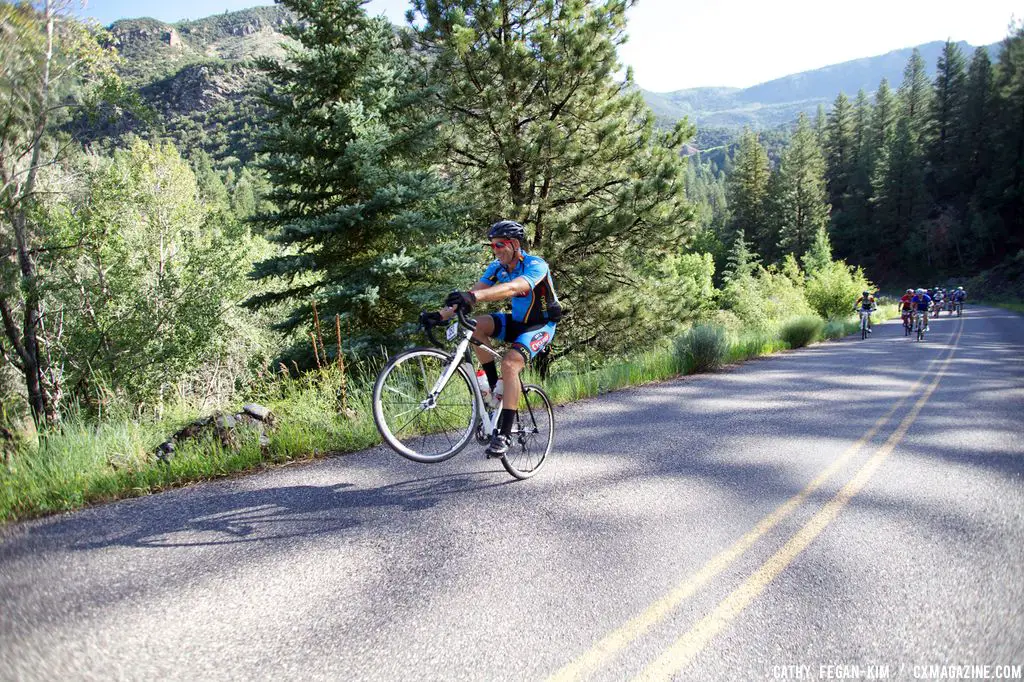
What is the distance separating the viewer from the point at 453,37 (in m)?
11.5

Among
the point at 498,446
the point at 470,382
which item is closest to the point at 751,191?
the point at 470,382

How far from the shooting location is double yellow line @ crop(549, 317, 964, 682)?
220 centimetres

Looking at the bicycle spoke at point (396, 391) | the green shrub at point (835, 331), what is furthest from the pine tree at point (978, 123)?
the bicycle spoke at point (396, 391)

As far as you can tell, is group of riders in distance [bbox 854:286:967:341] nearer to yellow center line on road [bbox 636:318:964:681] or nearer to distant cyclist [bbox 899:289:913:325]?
distant cyclist [bbox 899:289:913:325]

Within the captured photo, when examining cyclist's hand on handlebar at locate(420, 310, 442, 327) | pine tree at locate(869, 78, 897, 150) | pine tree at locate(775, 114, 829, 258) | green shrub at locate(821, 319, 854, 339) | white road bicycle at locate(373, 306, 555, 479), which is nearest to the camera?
cyclist's hand on handlebar at locate(420, 310, 442, 327)

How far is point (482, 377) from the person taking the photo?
443 cm

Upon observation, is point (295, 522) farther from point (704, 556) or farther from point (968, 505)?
point (968, 505)

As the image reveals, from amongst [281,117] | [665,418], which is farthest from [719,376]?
[281,117]

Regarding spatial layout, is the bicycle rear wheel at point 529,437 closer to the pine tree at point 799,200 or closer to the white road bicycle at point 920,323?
the white road bicycle at point 920,323

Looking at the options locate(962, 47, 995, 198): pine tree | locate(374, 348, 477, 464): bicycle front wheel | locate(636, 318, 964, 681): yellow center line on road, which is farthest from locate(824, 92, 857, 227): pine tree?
locate(374, 348, 477, 464): bicycle front wheel

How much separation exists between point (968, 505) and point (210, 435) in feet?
19.8

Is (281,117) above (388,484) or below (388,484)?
above

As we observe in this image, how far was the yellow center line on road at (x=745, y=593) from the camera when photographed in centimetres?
221

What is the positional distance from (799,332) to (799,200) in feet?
213
